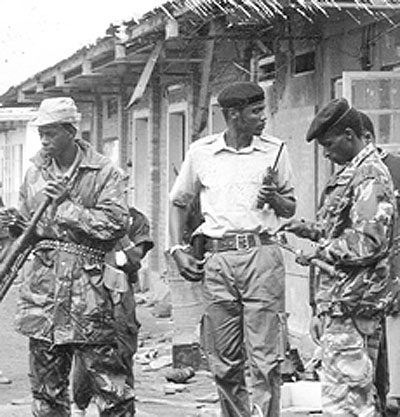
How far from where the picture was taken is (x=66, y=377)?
7887 millimetres

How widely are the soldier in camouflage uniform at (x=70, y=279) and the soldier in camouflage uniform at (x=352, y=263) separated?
134cm

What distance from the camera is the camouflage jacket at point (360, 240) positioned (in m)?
6.75

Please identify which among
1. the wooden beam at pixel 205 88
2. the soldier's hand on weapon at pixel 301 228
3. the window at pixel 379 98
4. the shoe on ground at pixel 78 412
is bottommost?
the shoe on ground at pixel 78 412

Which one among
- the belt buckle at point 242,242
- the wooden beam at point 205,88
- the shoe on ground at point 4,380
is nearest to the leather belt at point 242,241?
the belt buckle at point 242,242

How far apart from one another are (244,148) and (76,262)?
1.32 m

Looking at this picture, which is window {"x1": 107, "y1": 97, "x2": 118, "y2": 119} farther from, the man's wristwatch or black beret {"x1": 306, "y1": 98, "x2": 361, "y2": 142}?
black beret {"x1": 306, "y1": 98, "x2": 361, "y2": 142}

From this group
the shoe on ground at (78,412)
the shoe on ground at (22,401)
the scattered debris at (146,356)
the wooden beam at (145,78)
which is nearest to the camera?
the shoe on ground at (78,412)

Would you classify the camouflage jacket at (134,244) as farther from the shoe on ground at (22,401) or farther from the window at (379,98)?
the window at (379,98)

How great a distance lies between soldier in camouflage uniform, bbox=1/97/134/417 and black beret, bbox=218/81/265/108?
900 mm

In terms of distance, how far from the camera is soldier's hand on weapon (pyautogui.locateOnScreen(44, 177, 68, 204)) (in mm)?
7594

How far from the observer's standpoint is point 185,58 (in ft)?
59.8

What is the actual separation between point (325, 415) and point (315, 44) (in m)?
7.95

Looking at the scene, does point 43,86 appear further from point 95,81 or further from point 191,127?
point 191,127

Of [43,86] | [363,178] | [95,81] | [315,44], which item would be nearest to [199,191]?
[363,178]
